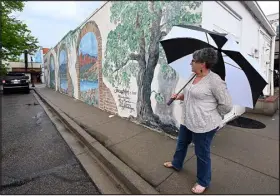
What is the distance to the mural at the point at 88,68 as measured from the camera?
22.7ft

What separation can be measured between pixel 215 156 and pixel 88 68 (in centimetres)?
609

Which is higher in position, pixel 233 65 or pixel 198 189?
pixel 233 65

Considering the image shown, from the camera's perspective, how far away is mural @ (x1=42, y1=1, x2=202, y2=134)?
3.78 m

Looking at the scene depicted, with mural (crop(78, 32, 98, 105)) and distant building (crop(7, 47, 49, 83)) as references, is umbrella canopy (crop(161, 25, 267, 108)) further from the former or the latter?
distant building (crop(7, 47, 49, 83))

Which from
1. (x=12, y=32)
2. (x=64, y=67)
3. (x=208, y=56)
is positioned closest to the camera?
(x=208, y=56)

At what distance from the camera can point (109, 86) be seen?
19.6 feet

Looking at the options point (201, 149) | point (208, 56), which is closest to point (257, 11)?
point (208, 56)

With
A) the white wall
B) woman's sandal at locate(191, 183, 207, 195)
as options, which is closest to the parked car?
the white wall

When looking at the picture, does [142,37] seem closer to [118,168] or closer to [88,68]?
[118,168]

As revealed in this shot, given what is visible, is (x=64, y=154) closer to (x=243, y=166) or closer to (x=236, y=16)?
(x=243, y=166)

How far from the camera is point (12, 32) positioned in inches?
539

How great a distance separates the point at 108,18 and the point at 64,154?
14.0 ft

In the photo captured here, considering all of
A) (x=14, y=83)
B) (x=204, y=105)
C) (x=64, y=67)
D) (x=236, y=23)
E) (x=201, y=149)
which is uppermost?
(x=236, y=23)

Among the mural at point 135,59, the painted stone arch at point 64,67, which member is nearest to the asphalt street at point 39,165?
the mural at point 135,59
